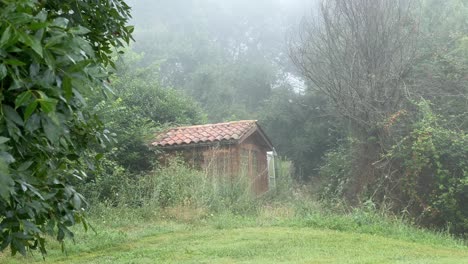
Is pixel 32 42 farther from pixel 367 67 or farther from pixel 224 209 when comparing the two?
pixel 367 67

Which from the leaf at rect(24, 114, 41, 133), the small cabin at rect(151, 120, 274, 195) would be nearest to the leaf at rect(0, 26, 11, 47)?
the leaf at rect(24, 114, 41, 133)

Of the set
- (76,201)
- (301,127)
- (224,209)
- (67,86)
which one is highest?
(301,127)

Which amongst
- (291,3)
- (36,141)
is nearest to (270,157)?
(36,141)

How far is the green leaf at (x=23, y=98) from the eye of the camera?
5.87 feet

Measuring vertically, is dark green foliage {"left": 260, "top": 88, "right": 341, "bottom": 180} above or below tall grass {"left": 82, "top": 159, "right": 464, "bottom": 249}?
above

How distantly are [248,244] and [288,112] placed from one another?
1889cm

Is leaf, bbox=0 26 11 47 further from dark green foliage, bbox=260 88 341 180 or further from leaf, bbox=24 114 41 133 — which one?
dark green foliage, bbox=260 88 341 180

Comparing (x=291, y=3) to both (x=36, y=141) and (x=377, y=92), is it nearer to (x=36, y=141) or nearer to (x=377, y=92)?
(x=377, y=92)

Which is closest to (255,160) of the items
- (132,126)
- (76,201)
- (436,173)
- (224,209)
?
(132,126)

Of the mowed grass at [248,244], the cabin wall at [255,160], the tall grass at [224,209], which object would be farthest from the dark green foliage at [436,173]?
the cabin wall at [255,160]

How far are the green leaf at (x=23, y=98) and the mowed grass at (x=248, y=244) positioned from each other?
6.16 m

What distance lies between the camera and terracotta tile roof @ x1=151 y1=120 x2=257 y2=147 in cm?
1716

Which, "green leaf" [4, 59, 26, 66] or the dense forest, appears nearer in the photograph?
"green leaf" [4, 59, 26, 66]

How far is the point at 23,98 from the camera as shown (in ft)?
5.90
